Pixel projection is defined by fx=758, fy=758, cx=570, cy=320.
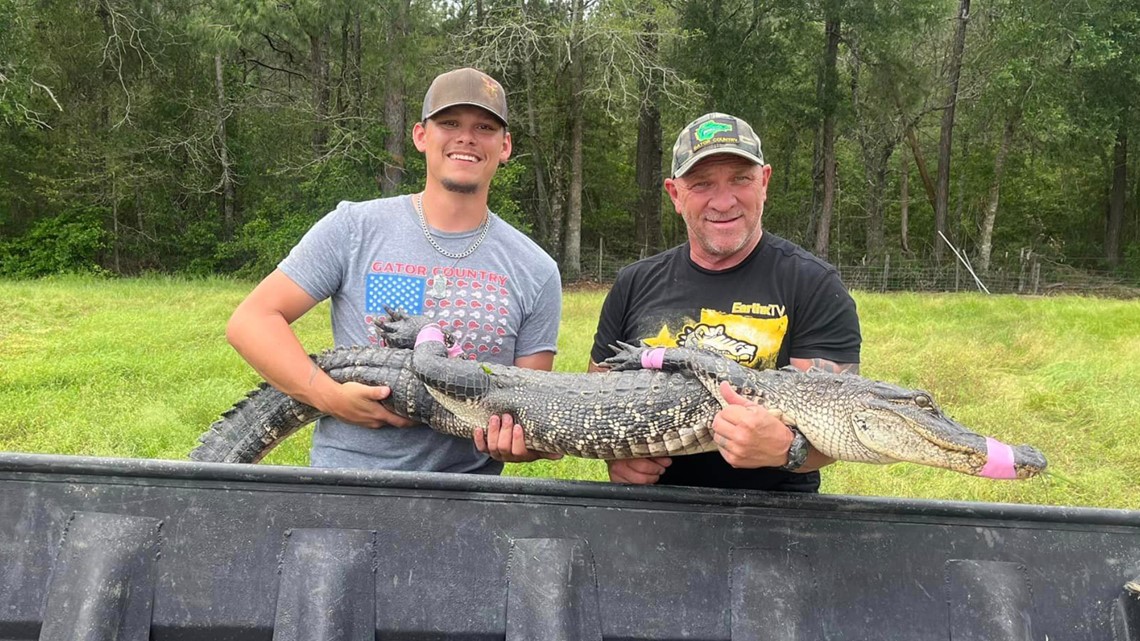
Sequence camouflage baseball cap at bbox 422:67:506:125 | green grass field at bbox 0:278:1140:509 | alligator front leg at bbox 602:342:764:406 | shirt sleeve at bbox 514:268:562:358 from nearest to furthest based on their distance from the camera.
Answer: alligator front leg at bbox 602:342:764:406, camouflage baseball cap at bbox 422:67:506:125, shirt sleeve at bbox 514:268:562:358, green grass field at bbox 0:278:1140:509

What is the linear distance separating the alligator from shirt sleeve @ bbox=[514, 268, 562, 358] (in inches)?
8.1

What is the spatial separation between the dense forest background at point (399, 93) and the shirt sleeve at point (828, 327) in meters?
19.4

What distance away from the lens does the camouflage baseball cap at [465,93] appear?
280 cm

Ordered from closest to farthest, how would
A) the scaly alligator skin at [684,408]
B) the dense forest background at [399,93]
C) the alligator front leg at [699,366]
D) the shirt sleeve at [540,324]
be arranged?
1. the scaly alligator skin at [684,408]
2. the alligator front leg at [699,366]
3. the shirt sleeve at [540,324]
4. the dense forest background at [399,93]

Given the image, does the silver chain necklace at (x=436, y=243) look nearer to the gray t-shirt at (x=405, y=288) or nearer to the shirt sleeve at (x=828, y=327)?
the gray t-shirt at (x=405, y=288)

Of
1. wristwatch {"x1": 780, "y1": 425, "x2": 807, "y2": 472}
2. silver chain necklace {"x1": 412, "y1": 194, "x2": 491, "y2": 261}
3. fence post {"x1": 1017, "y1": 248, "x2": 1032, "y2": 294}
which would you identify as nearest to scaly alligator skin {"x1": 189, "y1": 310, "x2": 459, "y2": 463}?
silver chain necklace {"x1": 412, "y1": 194, "x2": 491, "y2": 261}

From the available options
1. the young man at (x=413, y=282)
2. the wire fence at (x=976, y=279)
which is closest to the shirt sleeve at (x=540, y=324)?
the young man at (x=413, y=282)

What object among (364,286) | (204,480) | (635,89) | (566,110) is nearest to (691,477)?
(364,286)

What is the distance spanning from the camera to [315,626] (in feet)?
6.35

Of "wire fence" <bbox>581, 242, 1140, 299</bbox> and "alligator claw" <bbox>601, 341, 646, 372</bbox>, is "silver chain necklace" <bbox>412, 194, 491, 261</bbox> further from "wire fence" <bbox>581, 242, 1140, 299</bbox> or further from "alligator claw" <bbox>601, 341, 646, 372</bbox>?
"wire fence" <bbox>581, 242, 1140, 299</bbox>

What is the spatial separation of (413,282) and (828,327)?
153 cm

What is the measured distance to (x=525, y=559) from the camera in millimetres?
2086

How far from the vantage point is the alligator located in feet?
7.25

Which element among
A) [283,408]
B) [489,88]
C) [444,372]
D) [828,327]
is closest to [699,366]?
[828,327]
